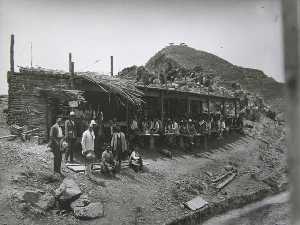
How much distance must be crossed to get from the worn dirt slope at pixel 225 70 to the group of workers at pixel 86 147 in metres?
22.1

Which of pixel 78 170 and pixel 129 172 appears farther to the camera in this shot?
pixel 129 172

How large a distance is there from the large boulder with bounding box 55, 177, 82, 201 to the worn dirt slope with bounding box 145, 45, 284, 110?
25275mm

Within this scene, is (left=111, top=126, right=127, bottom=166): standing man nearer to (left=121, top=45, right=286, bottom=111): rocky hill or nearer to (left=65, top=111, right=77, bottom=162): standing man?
(left=65, top=111, right=77, bottom=162): standing man

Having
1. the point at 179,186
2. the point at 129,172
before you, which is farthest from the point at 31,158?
the point at 179,186

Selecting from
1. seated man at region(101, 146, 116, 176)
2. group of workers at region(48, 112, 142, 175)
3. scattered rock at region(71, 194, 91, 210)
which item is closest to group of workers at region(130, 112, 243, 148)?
group of workers at region(48, 112, 142, 175)

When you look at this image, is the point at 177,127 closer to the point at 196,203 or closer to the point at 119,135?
the point at 119,135

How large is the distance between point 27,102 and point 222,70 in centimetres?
2861

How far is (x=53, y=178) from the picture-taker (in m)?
9.29

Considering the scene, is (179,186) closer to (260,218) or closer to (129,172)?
(129,172)

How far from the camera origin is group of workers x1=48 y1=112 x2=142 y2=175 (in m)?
9.82

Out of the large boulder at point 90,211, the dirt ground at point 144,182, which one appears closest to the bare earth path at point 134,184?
the dirt ground at point 144,182

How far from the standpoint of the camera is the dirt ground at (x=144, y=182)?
8334 millimetres

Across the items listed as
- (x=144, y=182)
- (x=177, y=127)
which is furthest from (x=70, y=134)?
(x=177, y=127)

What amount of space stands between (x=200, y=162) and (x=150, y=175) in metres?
3.91
